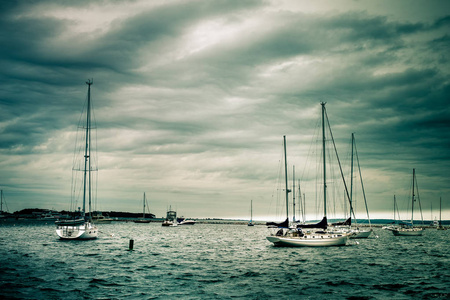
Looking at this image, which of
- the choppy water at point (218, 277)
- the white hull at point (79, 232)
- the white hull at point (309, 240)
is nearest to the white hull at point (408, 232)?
the white hull at point (309, 240)

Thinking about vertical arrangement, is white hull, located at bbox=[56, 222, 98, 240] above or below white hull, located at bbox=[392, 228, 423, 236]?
above

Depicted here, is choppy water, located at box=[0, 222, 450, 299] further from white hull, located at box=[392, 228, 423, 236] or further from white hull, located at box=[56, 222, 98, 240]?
white hull, located at box=[392, 228, 423, 236]

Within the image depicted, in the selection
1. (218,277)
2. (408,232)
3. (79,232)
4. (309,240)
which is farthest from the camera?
(408,232)

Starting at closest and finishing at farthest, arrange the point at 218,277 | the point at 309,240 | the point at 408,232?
the point at 218,277
the point at 309,240
the point at 408,232

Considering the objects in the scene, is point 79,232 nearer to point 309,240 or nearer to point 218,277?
point 309,240

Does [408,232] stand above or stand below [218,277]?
below

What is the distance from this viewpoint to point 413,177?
397 ft

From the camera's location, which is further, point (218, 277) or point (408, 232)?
point (408, 232)

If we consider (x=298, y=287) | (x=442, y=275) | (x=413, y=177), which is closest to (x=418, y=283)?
(x=442, y=275)

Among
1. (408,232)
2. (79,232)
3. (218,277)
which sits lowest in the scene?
(408,232)

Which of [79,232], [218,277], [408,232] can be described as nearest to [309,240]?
[218,277]

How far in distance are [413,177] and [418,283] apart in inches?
4079

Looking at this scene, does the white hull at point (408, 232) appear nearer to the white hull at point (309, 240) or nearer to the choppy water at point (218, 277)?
the white hull at point (309, 240)

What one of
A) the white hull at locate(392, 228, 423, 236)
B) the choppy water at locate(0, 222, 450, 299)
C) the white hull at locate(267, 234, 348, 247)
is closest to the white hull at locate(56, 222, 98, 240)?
the choppy water at locate(0, 222, 450, 299)
